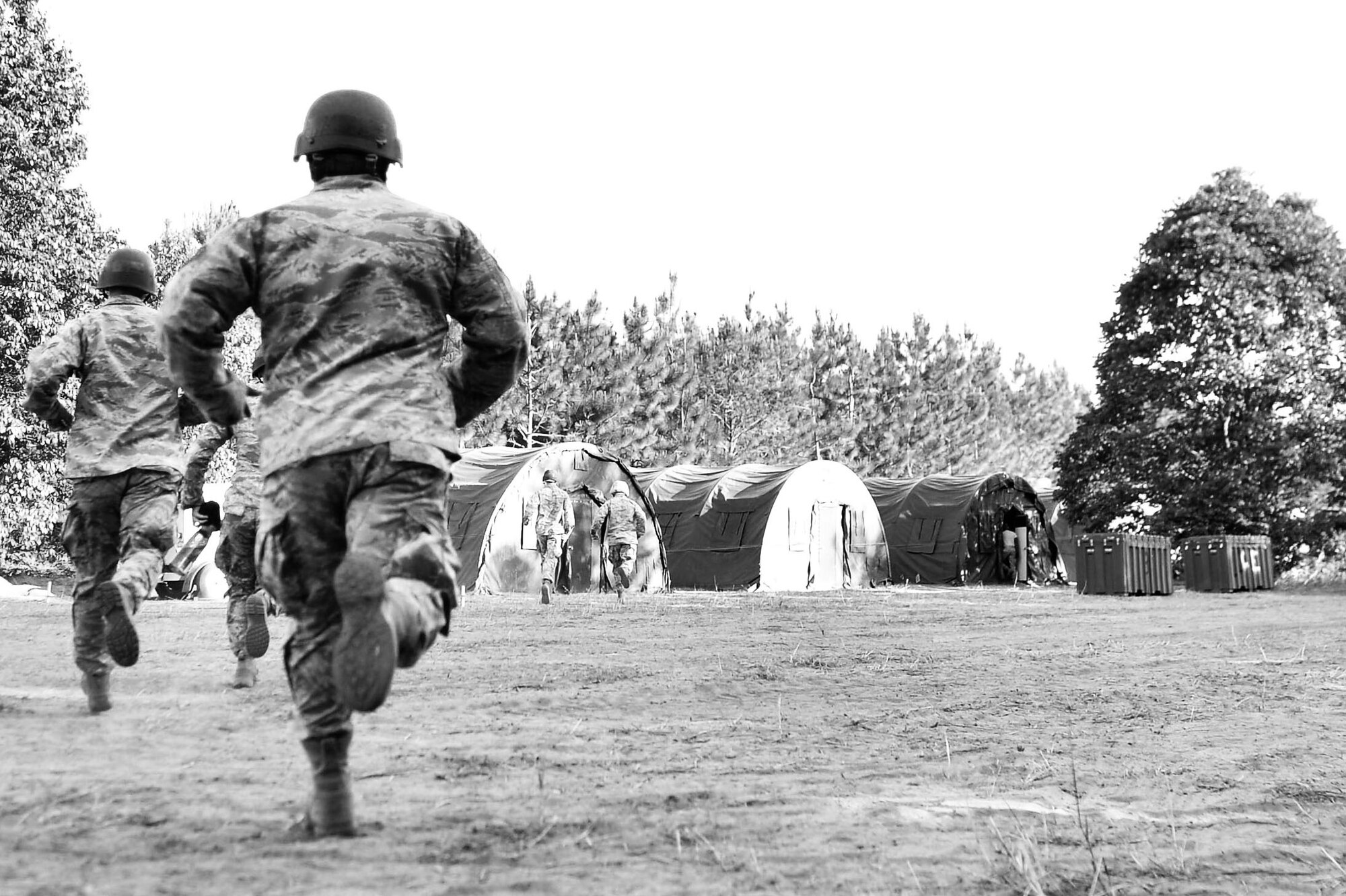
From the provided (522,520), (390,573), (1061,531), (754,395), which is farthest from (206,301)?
(754,395)

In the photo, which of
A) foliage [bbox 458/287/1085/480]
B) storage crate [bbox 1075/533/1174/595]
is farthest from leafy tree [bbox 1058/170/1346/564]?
foliage [bbox 458/287/1085/480]

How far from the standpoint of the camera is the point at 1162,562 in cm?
2408

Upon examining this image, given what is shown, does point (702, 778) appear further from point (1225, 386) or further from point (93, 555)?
point (1225, 386)

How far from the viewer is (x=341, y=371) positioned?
3.24m

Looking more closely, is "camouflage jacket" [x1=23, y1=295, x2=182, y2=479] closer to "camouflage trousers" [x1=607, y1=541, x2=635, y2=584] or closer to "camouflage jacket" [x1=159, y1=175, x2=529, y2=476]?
"camouflage jacket" [x1=159, y1=175, x2=529, y2=476]

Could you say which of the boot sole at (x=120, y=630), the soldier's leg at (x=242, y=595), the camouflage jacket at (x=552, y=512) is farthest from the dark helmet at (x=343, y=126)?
the camouflage jacket at (x=552, y=512)

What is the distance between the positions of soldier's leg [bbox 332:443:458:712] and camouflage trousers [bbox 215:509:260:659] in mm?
3680

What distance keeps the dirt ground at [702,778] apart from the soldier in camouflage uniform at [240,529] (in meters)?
0.26

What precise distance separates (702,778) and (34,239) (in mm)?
24117

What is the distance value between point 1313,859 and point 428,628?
248cm

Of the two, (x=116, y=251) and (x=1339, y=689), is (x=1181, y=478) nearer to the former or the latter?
(x=1339, y=689)

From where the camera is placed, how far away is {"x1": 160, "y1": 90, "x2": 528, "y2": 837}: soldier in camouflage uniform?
123 inches

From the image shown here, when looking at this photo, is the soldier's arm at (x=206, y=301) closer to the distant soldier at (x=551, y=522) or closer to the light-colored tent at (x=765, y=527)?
the distant soldier at (x=551, y=522)

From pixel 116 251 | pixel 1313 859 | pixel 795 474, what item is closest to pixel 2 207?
pixel 795 474
